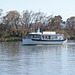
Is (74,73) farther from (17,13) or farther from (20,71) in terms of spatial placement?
(17,13)

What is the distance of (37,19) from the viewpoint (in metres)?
105

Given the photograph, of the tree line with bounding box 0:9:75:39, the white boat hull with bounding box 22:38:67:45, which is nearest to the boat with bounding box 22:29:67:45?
the white boat hull with bounding box 22:38:67:45

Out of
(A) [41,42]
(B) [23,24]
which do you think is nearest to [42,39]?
(A) [41,42]

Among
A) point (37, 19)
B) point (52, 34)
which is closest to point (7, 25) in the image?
point (37, 19)

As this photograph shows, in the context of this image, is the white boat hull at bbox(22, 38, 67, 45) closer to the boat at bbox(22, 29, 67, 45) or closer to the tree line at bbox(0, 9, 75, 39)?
the boat at bbox(22, 29, 67, 45)

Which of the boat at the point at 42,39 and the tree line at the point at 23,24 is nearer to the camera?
the boat at the point at 42,39

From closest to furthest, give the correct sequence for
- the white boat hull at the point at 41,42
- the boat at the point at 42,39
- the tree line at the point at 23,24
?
the white boat hull at the point at 41,42 → the boat at the point at 42,39 → the tree line at the point at 23,24

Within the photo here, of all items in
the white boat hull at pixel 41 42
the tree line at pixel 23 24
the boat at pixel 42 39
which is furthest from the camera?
the tree line at pixel 23 24

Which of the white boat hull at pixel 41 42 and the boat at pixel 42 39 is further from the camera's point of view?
the boat at pixel 42 39

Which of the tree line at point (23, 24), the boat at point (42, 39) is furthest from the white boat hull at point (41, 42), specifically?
the tree line at point (23, 24)

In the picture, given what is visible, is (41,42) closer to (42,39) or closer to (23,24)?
(42,39)

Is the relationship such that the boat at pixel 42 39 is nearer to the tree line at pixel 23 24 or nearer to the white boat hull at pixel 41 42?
the white boat hull at pixel 41 42

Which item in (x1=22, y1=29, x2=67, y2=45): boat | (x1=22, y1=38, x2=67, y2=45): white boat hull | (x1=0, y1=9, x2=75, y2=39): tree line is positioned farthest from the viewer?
(x1=0, y1=9, x2=75, y2=39): tree line

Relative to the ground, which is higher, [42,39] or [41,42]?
[42,39]
